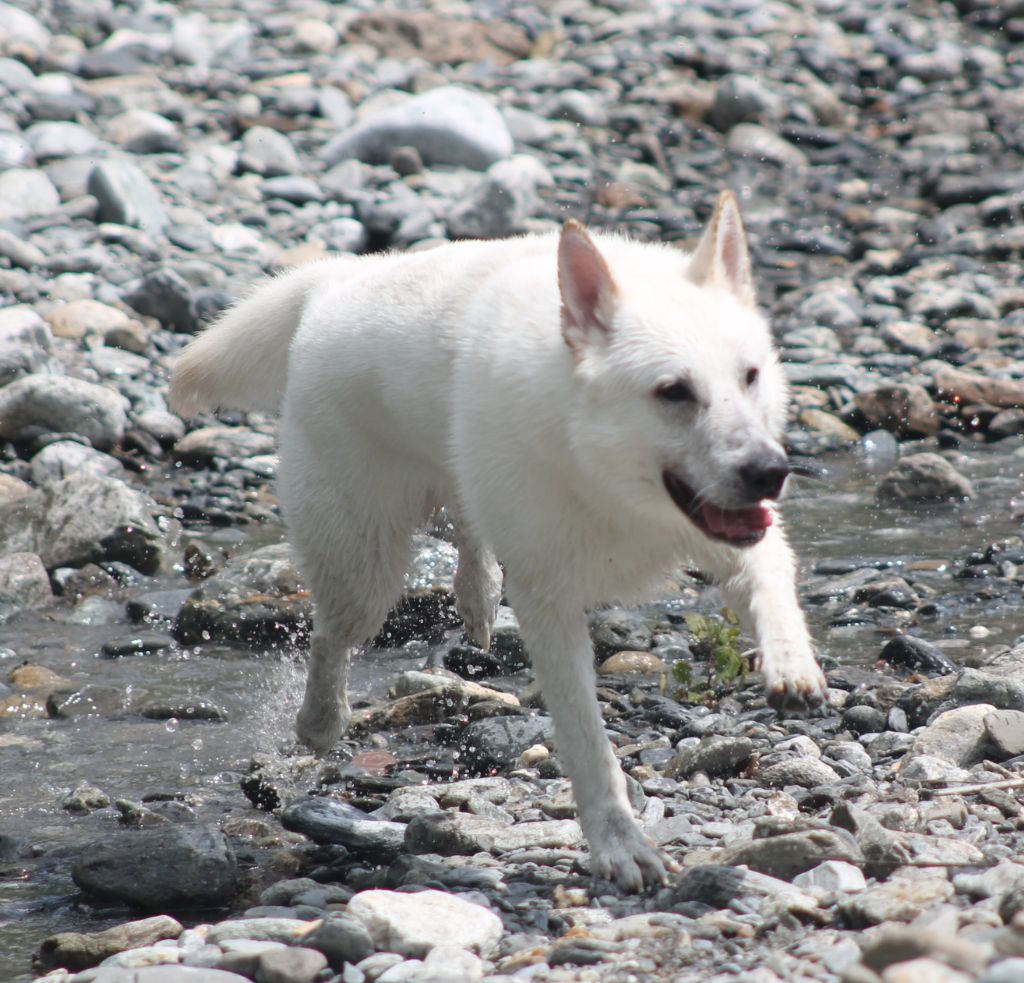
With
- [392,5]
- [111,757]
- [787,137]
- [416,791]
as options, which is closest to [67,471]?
[111,757]

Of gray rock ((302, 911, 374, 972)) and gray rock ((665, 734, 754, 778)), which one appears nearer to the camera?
gray rock ((302, 911, 374, 972))

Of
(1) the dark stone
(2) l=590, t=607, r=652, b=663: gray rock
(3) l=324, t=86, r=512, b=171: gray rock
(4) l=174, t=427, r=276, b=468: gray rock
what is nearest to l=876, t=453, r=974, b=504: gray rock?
(2) l=590, t=607, r=652, b=663: gray rock

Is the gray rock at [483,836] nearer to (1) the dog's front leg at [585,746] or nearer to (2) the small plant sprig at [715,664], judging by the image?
(1) the dog's front leg at [585,746]

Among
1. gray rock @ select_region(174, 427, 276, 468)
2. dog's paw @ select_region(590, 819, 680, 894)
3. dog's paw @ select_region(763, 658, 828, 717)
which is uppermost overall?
dog's paw @ select_region(763, 658, 828, 717)

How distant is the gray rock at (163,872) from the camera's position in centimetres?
401

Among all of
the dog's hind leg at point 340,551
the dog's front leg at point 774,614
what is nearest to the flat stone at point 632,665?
the dog's hind leg at point 340,551

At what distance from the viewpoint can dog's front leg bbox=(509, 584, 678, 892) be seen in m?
3.80

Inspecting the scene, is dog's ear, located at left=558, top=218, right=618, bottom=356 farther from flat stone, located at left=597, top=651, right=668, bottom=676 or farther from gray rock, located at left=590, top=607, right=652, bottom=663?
gray rock, located at left=590, top=607, right=652, bottom=663

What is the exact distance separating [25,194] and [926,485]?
7844 millimetres

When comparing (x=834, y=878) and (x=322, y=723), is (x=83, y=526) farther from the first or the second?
(x=834, y=878)

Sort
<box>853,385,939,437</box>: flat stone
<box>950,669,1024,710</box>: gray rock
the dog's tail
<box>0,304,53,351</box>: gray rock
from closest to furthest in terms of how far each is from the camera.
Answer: <box>950,669,1024,710</box>: gray rock, the dog's tail, <box>0,304,53,351</box>: gray rock, <box>853,385,939,437</box>: flat stone

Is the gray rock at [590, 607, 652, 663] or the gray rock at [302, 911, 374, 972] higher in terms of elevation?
the gray rock at [302, 911, 374, 972]

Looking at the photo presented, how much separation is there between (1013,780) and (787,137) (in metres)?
14.1

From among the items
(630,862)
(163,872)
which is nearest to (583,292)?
(630,862)
